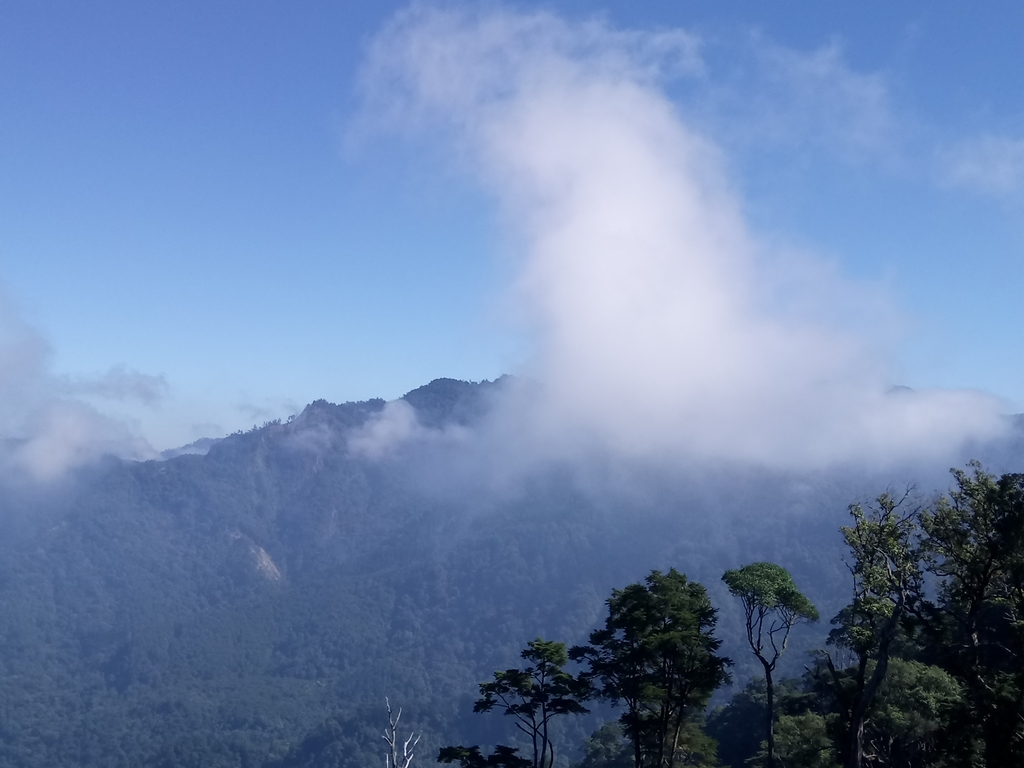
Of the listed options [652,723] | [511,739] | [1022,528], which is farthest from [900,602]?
[511,739]

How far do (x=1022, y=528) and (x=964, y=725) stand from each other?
Answer: 18.8 ft

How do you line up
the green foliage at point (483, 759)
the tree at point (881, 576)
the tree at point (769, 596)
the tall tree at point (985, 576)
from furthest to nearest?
the green foliage at point (483, 759) < the tree at point (769, 596) < the tree at point (881, 576) < the tall tree at point (985, 576)

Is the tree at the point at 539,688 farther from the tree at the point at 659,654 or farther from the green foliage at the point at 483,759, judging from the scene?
the tree at the point at 659,654

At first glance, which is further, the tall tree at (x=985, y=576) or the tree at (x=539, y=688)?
the tree at (x=539, y=688)

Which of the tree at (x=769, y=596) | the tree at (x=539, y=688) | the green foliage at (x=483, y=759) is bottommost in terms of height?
the green foliage at (x=483, y=759)

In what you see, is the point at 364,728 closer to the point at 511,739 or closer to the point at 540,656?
the point at 511,739

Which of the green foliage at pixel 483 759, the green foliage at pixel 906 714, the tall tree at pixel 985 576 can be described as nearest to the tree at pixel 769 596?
the tall tree at pixel 985 576

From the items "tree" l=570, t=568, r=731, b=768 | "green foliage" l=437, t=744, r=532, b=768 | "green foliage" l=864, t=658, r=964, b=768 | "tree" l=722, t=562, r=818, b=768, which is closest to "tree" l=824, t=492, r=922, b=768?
"tree" l=722, t=562, r=818, b=768

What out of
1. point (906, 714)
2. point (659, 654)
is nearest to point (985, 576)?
point (659, 654)

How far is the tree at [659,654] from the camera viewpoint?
3155 centimetres

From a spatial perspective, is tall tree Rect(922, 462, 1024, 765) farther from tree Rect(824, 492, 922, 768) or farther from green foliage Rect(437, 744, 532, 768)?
green foliage Rect(437, 744, 532, 768)

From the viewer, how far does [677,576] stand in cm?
3403

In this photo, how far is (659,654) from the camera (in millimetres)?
31953

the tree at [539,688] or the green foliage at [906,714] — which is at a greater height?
the tree at [539,688]
